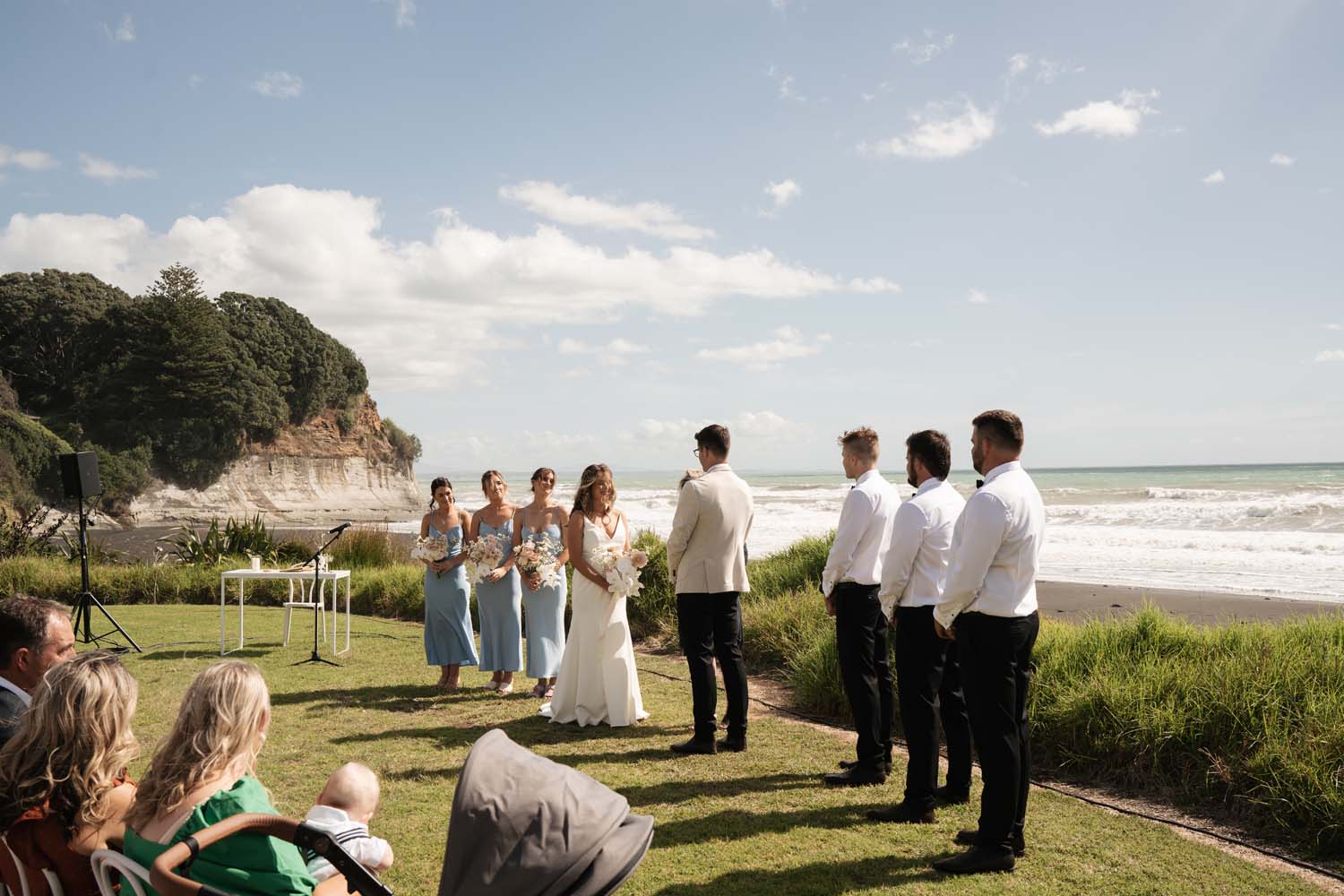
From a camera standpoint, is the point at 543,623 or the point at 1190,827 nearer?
the point at 1190,827

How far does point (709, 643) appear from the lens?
6.48 m

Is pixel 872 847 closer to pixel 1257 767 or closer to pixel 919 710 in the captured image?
pixel 919 710

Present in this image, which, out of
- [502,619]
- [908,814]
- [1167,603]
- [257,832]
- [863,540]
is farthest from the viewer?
[1167,603]

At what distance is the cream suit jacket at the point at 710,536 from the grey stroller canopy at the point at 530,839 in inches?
154

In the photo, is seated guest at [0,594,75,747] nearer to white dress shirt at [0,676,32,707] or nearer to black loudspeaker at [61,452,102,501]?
white dress shirt at [0,676,32,707]

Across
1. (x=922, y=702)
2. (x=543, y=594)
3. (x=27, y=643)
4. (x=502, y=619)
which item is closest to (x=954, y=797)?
(x=922, y=702)

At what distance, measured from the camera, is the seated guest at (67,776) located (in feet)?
8.29

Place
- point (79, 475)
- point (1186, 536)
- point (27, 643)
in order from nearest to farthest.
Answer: point (27, 643)
point (79, 475)
point (1186, 536)

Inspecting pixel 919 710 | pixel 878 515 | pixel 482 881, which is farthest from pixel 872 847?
pixel 482 881

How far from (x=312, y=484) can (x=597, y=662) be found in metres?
64.5

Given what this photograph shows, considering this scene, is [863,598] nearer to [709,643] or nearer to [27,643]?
[709,643]

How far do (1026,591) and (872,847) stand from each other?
1.60 metres

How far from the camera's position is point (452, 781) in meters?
5.92

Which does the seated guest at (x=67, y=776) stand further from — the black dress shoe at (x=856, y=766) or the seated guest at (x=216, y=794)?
the black dress shoe at (x=856, y=766)
